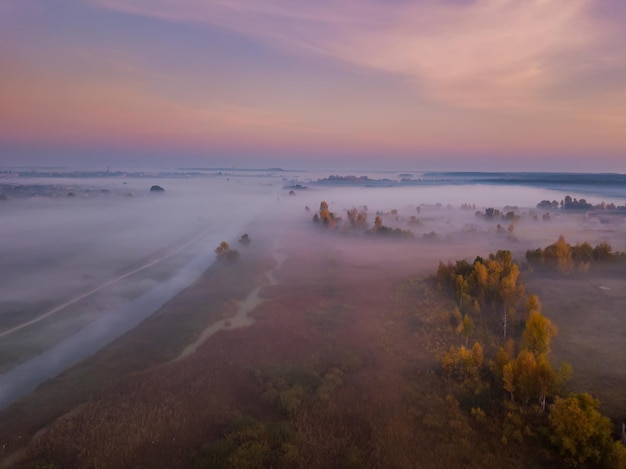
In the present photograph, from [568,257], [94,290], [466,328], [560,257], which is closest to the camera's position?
[466,328]

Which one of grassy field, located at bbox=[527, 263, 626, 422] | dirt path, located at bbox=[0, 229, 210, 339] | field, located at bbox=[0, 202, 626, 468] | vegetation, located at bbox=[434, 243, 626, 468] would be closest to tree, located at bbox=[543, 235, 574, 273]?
grassy field, located at bbox=[527, 263, 626, 422]

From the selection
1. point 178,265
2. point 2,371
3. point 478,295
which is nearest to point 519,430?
point 478,295

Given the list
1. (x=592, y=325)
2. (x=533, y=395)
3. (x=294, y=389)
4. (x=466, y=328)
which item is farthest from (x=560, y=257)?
(x=294, y=389)

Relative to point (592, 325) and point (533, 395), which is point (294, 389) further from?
point (592, 325)

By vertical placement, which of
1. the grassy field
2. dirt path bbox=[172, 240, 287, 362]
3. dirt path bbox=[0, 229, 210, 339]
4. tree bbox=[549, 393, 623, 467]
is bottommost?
dirt path bbox=[0, 229, 210, 339]

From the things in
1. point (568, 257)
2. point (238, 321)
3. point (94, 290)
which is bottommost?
point (94, 290)

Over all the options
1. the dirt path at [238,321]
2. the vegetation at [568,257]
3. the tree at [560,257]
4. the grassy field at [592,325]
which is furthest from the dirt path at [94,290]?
the tree at [560,257]

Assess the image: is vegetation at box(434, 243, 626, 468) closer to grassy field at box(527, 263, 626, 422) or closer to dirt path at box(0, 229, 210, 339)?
grassy field at box(527, 263, 626, 422)

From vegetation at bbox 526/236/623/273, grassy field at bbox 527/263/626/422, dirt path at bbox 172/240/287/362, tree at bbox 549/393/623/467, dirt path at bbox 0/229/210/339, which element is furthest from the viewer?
vegetation at bbox 526/236/623/273

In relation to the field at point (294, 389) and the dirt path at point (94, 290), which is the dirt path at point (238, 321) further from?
the dirt path at point (94, 290)
